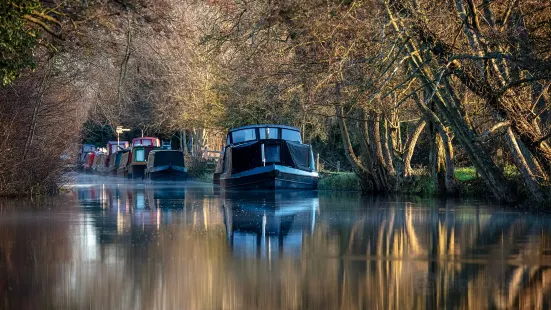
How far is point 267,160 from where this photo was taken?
44.1 m

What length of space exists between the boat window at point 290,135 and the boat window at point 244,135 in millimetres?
1265

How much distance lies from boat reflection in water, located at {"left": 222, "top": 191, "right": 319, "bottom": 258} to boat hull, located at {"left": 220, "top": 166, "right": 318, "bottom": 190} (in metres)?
9.09

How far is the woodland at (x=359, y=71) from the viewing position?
2406 centimetres

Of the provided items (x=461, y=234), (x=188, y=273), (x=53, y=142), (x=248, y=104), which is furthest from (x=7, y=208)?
(x=248, y=104)

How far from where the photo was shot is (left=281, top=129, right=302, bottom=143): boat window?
151ft

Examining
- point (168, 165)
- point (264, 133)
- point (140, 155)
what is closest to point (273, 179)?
point (264, 133)

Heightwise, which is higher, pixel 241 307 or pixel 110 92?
pixel 110 92

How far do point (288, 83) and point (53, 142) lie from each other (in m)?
8.52

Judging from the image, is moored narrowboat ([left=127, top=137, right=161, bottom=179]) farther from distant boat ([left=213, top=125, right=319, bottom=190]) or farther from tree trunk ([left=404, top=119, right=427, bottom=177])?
tree trunk ([left=404, top=119, right=427, bottom=177])

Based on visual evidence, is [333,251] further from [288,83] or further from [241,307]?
[288,83]

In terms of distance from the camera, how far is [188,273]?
12.4 m

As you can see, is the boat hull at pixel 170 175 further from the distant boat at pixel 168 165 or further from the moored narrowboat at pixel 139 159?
the moored narrowboat at pixel 139 159

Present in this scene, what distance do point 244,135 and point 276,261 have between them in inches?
1298

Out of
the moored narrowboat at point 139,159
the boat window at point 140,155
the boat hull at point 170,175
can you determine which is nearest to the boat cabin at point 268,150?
the boat hull at point 170,175
